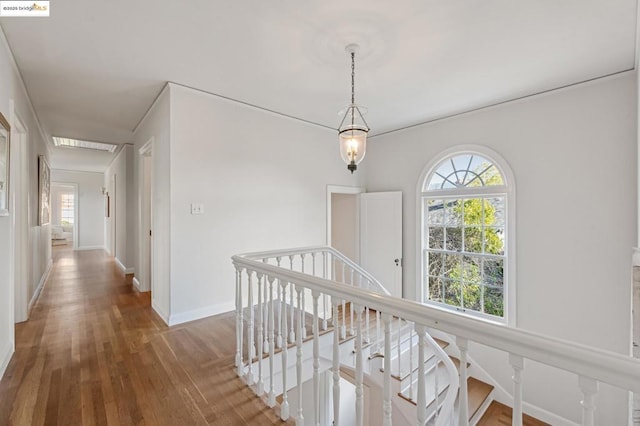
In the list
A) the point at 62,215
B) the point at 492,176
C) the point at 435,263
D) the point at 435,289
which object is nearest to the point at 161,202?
the point at 435,263

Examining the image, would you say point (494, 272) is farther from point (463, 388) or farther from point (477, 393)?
point (463, 388)

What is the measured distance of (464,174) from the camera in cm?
400

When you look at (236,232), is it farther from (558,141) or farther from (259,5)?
(558,141)

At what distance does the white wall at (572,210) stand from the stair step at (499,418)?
0.72ft

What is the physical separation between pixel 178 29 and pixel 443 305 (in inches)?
175

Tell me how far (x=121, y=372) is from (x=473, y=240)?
4.08 meters

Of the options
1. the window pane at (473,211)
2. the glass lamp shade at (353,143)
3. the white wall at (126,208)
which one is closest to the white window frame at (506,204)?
the window pane at (473,211)

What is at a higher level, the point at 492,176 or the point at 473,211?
the point at 492,176

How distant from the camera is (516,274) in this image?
346cm

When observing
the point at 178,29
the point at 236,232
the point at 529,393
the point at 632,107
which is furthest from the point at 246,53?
the point at 529,393

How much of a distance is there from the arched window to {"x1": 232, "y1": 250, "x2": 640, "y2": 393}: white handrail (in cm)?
318

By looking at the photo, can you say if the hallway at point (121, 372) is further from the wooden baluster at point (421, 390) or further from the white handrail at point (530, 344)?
the white handrail at point (530, 344)

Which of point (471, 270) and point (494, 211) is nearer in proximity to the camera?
point (494, 211)

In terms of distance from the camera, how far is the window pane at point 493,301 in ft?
12.0
